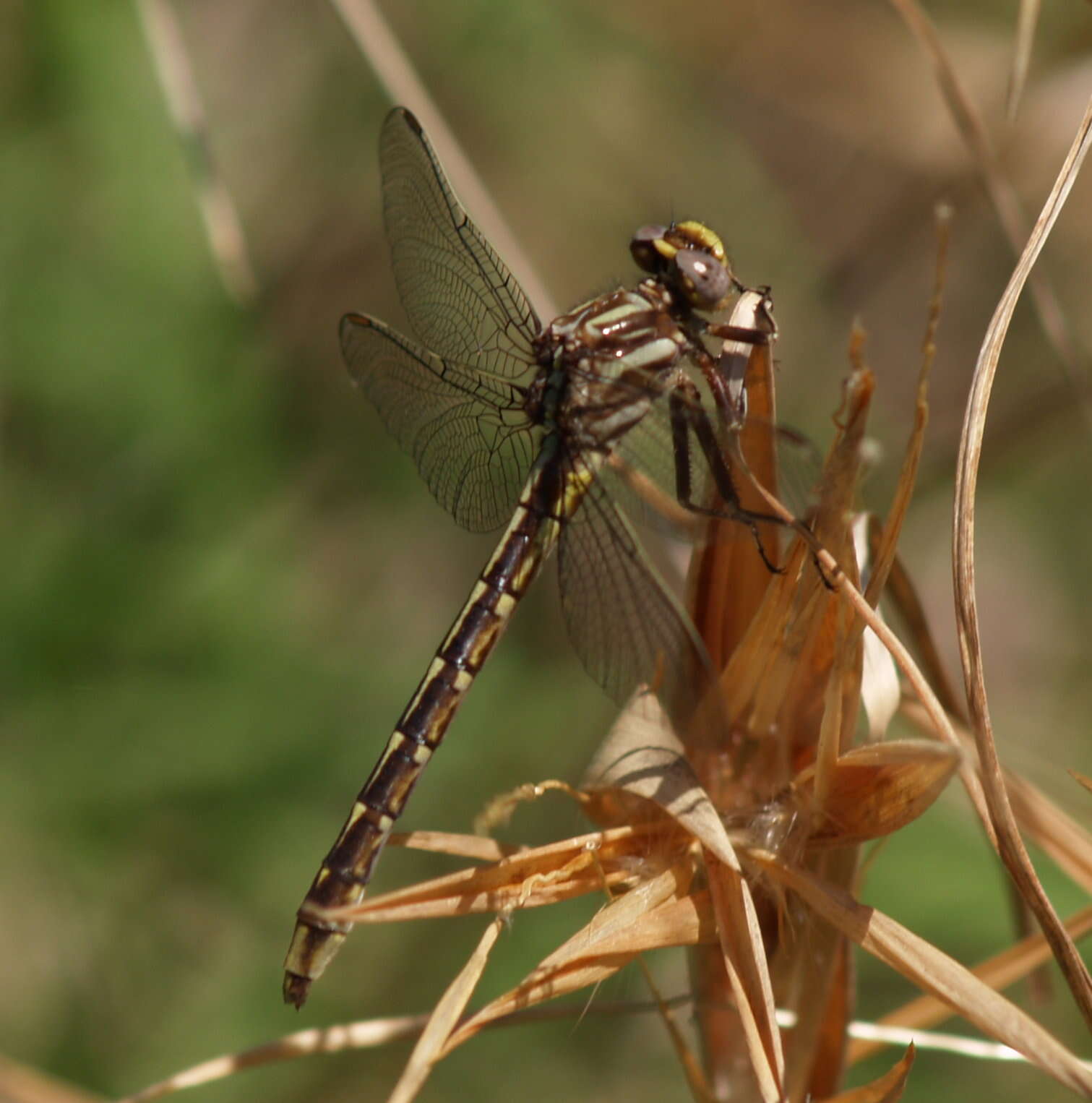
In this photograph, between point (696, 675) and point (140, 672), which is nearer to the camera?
point (696, 675)

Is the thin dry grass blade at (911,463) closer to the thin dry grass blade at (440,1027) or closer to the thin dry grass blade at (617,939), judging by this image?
the thin dry grass blade at (617,939)

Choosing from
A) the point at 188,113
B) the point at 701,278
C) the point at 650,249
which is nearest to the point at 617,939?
the point at 701,278

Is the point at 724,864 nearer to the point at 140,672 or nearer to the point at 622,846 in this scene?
the point at 622,846

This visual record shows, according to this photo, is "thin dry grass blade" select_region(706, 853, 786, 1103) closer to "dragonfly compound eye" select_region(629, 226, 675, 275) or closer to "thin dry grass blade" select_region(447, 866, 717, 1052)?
"thin dry grass blade" select_region(447, 866, 717, 1052)

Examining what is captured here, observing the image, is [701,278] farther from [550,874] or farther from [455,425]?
[550,874]

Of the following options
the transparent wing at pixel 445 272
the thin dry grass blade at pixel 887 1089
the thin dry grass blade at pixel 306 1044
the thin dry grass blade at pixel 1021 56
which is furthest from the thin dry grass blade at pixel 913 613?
the transparent wing at pixel 445 272

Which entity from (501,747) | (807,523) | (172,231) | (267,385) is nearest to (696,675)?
(807,523)

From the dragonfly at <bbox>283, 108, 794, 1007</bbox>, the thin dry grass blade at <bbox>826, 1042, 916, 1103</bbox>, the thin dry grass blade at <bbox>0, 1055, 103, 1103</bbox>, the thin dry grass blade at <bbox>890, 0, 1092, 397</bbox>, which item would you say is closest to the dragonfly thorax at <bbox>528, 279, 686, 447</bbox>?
the dragonfly at <bbox>283, 108, 794, 1007</bbox>
